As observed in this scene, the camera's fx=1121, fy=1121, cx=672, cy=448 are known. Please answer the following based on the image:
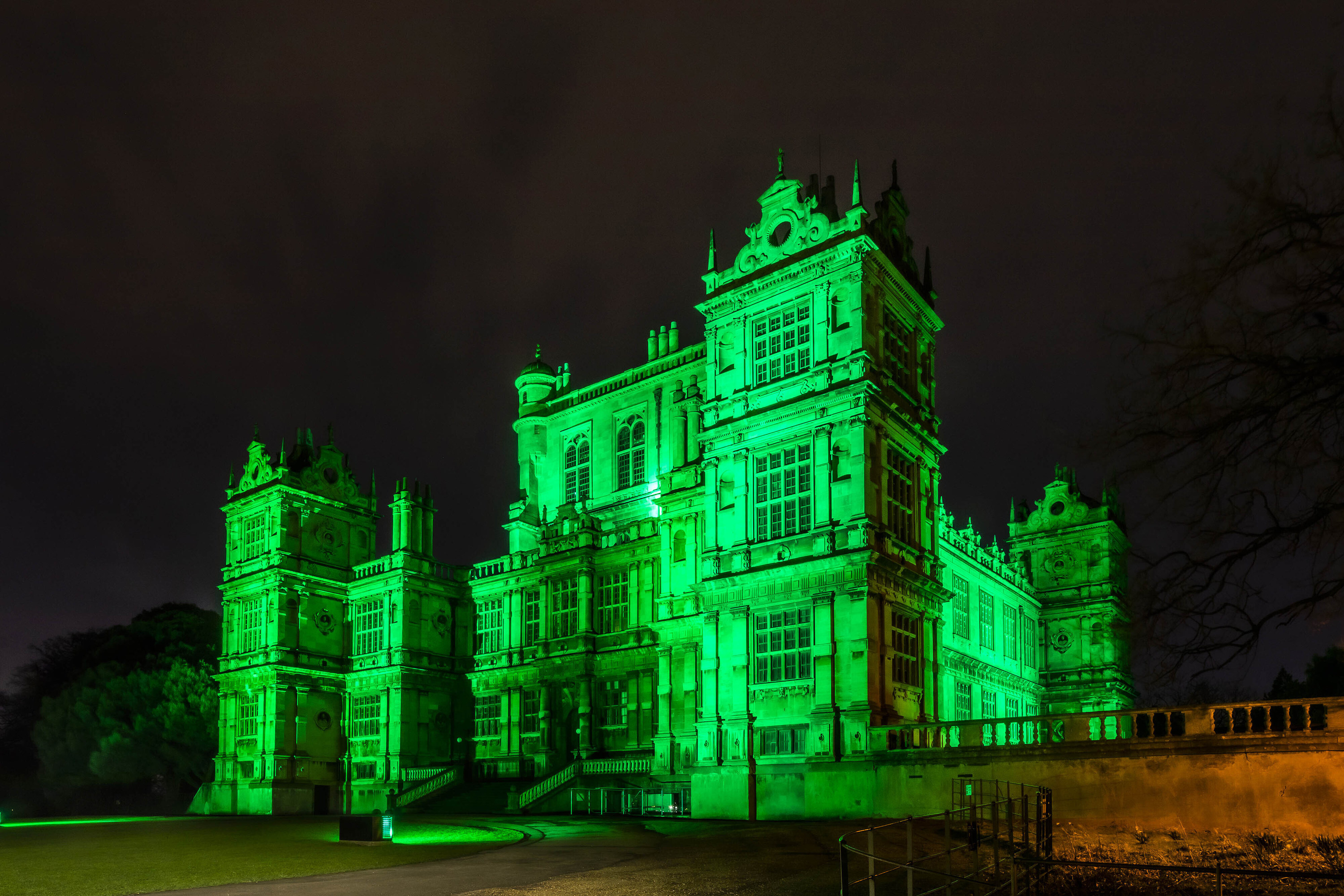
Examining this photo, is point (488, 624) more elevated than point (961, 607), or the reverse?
point (961, 607)

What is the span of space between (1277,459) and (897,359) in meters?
29.0

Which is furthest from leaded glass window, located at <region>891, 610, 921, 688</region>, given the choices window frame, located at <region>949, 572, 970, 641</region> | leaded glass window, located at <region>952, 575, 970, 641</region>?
window frame, located at <region>949, 572, 970, 641</region>

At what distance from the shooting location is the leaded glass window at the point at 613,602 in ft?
155

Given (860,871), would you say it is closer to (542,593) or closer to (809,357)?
(809,357)

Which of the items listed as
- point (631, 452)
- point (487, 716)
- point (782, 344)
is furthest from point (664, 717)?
point (782, 344)

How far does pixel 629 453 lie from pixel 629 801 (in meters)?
17.2

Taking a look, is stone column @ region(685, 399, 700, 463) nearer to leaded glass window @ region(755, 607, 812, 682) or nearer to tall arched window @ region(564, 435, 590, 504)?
tall arched window @ region(564, 435, 590, 504)

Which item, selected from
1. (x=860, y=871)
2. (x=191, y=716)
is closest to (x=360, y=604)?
(x=191, y=716)

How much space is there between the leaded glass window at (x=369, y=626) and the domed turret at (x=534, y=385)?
44.0 feet

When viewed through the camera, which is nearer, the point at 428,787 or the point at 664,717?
the point at 664,717

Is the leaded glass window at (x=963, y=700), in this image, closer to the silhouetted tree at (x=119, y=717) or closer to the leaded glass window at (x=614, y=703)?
the leaded glass window at (x=614, y=703)

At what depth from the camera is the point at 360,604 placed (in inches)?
2432

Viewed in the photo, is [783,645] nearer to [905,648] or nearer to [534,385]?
[905,648]

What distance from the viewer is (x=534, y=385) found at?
57.6m
